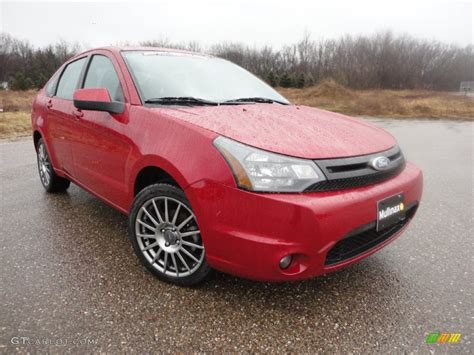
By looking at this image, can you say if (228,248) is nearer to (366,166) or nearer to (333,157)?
(333,157)

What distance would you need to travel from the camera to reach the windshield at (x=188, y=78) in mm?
2445

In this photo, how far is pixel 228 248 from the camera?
1.77 meters

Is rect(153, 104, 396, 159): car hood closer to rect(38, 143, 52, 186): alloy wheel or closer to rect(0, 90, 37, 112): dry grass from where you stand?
rect(38, 143, 52, 186): alloy wheel

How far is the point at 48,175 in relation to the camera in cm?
397

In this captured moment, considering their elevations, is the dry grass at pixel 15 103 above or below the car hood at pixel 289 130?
below

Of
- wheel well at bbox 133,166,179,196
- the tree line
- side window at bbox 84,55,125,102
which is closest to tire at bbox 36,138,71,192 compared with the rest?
side window at bbox 84,55,125,102

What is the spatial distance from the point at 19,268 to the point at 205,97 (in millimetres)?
Result: 1780

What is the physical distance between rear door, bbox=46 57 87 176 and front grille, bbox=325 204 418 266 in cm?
234

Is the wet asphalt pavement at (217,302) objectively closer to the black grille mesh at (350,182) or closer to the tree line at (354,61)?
the black grille mesh at (350,182)

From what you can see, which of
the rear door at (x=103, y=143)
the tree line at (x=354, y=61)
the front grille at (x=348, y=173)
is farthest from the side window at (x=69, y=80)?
the tree line at (x=354, y=61)

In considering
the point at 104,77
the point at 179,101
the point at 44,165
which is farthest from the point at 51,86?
the point at 179,101

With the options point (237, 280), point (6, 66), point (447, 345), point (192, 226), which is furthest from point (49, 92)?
point (6, 66)

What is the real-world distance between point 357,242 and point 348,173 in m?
0.42

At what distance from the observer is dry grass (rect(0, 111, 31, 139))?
30.4ft
